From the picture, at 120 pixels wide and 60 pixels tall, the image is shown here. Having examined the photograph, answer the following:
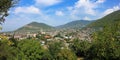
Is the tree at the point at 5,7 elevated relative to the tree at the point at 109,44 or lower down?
elevated

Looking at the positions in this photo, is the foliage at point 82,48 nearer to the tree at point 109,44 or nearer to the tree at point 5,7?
the tree at point 109,44

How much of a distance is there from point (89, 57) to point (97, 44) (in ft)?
27.4

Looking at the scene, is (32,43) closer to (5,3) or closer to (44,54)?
(44,54)

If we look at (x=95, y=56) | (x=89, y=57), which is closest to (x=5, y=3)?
(x=95, y=56)

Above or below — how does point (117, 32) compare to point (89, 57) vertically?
above

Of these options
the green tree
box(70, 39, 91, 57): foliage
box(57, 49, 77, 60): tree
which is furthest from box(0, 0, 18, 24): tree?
box(70, 39, 91, 57): foliage

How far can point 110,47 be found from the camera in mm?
55156

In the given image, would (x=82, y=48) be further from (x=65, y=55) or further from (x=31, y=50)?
(x=65, y=55)

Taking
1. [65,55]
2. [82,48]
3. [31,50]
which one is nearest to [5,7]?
[65,55]

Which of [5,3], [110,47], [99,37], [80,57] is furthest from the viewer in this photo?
[80,57]

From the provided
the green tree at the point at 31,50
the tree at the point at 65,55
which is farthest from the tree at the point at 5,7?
the green tree at the point at 31,50

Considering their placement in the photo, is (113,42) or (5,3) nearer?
(5,3)

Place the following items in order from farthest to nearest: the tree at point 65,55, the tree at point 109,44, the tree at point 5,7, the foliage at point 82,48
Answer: the foliage at point 82,48
the tree at point 109,44
the tree at point 65,55
the tree at point 5,7

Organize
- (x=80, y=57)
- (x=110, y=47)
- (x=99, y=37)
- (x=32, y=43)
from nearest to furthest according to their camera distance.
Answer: (x=110, y=47), (x=99, y=37), (x=32, y=43), (x=80, y=57)
